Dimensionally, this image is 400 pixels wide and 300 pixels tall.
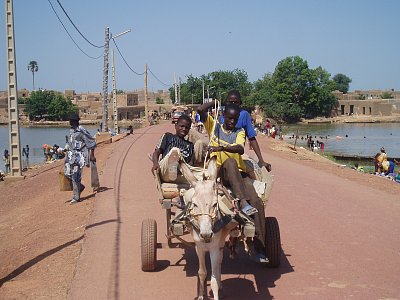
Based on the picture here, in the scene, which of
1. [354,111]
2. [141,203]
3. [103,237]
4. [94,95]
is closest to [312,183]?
[141,203]

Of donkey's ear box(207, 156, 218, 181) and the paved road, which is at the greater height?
donkey's ear box(207, 156, 218, 181)

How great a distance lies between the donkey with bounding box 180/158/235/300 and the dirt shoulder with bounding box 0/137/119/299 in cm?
206

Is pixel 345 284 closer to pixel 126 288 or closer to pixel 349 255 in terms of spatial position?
pixel 349 255

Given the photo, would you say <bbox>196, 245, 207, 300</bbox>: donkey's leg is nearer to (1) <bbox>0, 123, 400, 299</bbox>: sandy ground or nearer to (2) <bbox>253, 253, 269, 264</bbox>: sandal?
(1) <bbox>0, 123, 400, 299</bbox>: sandy ground

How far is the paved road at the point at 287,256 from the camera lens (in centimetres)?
628

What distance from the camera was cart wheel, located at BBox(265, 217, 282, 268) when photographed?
22.2 ft

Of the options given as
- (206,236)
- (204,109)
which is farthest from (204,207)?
(204,109)

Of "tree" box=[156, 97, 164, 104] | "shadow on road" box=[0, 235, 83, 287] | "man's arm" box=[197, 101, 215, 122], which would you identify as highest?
"tree" box=[156, 97, 164, 104]

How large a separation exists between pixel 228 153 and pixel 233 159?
14.5 inches

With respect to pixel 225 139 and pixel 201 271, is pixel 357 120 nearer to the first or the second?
pixel 225 139

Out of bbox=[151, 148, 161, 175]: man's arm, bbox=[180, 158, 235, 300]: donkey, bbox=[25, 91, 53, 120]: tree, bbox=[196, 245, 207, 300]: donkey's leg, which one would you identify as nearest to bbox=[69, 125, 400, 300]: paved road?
bbox=[196, 245, 207, 300]: donkey's leg

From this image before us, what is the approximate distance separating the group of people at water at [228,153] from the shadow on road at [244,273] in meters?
0.26

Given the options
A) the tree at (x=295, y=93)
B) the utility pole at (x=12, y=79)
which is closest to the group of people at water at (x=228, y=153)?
the utility pole at (x=12, y=79)

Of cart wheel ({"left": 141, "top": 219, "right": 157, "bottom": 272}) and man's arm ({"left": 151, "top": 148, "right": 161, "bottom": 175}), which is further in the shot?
cart wheel ({"left": 141, "top": 219, "right": 157, "bottom": 272})
